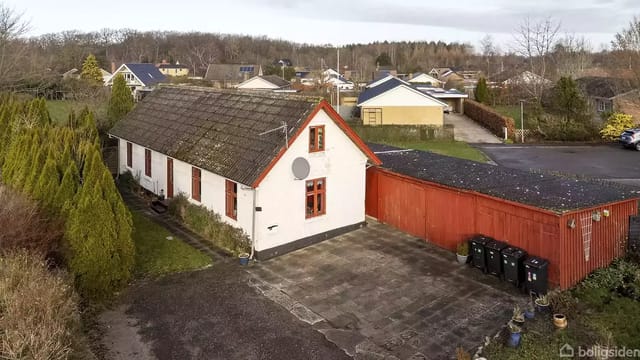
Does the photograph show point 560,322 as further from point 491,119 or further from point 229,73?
point 229,73

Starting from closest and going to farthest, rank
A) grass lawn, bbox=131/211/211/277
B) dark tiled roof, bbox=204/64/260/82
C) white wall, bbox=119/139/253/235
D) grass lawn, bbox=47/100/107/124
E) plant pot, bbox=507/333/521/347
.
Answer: plant pot, bbox=507/333/521/347 < grass lawn, bbox=131/211/211/277 < white wall, bbox=119/139/253/235 < grass lawn, bbox=47/100/107/124 < dark tiled roof, bbox=204/64/260/82

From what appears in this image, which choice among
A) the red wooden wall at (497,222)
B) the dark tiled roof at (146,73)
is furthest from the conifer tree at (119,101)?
the dark tiled roof at (146,73)

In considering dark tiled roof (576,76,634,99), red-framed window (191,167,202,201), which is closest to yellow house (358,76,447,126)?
dark tiled roof (576,76,634,99)

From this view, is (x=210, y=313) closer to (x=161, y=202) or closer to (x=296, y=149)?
(x=296, y=149)

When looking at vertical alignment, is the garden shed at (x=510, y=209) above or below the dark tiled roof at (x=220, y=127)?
below

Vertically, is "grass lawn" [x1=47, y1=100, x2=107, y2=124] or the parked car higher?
"grass lawn" [x1=47, y1=100, x2=107, y2=124]

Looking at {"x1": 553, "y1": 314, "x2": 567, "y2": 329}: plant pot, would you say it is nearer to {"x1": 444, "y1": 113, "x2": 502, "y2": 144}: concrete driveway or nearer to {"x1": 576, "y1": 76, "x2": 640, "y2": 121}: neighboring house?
{"x1": 444, "y1": 113, "x2": 502, "y2": 144}: concrete driveway

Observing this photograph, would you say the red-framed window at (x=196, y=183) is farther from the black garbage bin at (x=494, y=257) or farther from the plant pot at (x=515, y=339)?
the plant pot at (x=515, y=339)
